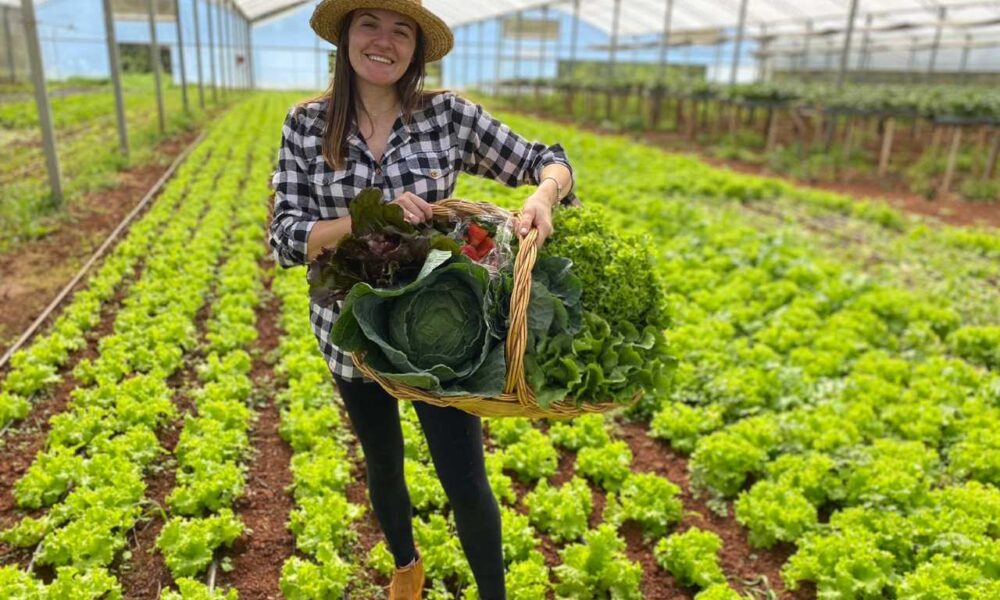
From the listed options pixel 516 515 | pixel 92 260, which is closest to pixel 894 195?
pixel 516 515

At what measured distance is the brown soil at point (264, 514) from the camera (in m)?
3.40

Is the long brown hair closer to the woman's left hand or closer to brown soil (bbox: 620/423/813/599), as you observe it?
the woman's left hand

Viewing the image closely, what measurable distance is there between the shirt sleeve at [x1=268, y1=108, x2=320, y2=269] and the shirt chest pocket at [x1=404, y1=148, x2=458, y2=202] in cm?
32

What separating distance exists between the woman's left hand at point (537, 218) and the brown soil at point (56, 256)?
5.36 meters

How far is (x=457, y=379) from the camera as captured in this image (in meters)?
1.90

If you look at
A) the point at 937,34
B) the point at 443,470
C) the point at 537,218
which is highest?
the point at 937,34

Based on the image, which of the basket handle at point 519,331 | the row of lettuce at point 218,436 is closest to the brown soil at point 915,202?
the row of lettuce at point 218,436

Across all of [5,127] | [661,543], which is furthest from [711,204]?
[5,127]

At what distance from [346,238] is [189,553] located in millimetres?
2183

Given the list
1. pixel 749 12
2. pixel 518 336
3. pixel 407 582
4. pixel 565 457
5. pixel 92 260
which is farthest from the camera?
pixel 749 12

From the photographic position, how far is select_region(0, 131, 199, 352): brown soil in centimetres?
650

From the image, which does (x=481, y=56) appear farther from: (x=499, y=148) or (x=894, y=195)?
(x=499, y=148)

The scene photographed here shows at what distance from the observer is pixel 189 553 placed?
133 inches

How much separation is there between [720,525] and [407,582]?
2.00 metres
